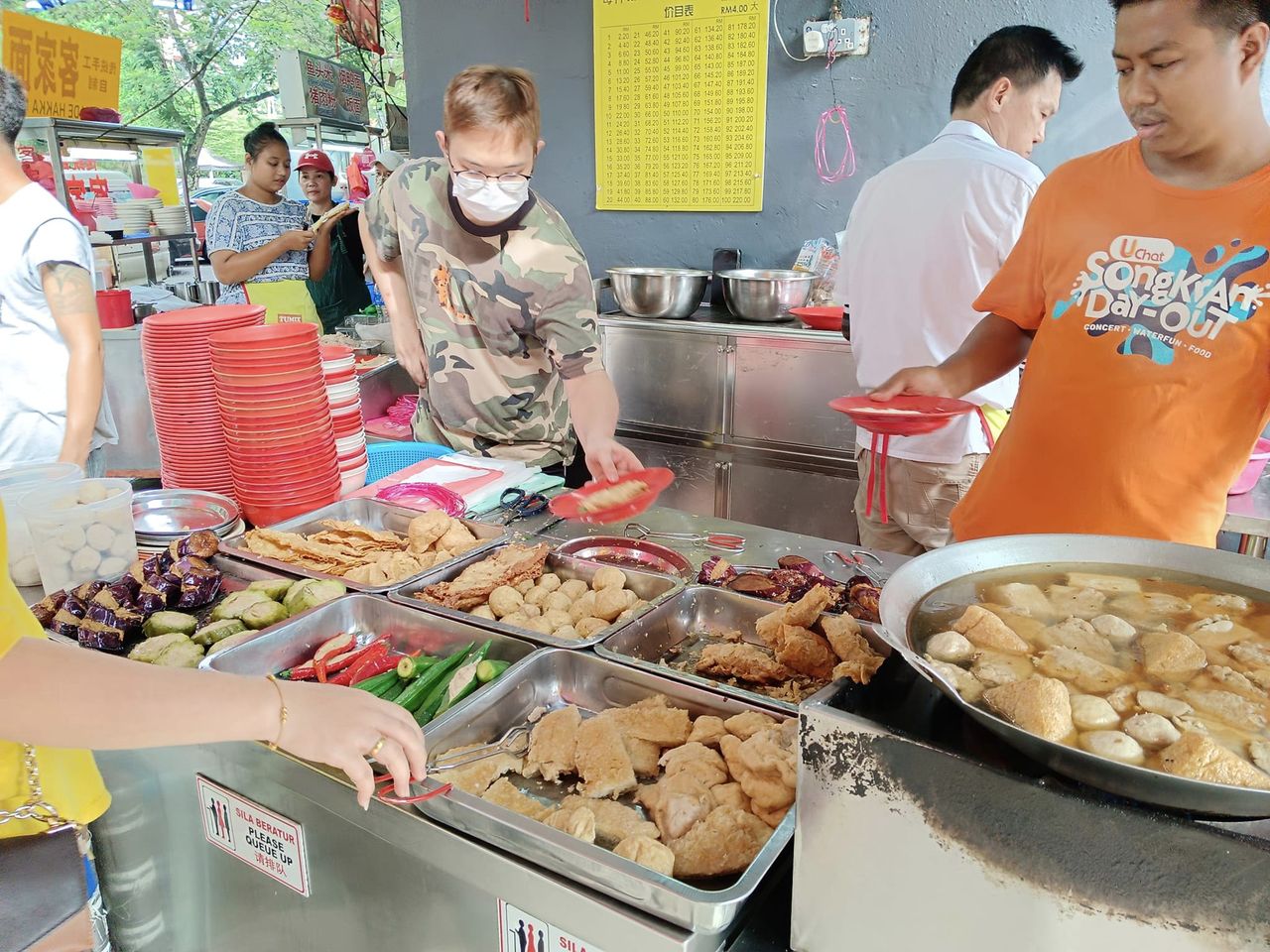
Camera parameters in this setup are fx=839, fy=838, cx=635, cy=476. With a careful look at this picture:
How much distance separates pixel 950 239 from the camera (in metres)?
3.04

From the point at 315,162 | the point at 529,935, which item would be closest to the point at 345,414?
the point at 529,935

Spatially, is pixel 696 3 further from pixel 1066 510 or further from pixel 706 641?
pixel 706 641

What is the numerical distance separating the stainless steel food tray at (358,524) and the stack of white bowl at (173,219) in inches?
223

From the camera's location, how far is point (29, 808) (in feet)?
4.25

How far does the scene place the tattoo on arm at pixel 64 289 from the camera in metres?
2.85

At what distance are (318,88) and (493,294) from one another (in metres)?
6.02

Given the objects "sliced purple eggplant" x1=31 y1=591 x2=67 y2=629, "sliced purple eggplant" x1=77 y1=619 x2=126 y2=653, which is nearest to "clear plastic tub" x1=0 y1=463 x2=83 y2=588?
"sliced purple eggplant" x1=31 y1=591 x2=67 y2=629

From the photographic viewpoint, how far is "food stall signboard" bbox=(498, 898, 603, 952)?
3.95 feet

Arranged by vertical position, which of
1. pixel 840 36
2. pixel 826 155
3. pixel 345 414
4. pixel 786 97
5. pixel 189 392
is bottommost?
pixel 345 414

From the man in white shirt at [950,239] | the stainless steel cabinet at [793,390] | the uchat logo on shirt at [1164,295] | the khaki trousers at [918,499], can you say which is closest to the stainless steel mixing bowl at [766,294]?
the stainless steel cabinet at [793,390]

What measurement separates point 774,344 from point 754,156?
4.36ft

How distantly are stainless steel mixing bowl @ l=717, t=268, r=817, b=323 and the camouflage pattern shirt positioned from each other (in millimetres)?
1748

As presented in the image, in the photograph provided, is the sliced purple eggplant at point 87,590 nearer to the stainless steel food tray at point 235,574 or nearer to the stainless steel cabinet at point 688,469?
the stainless steel food tray at point 235,574

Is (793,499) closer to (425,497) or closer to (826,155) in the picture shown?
(826,155)
